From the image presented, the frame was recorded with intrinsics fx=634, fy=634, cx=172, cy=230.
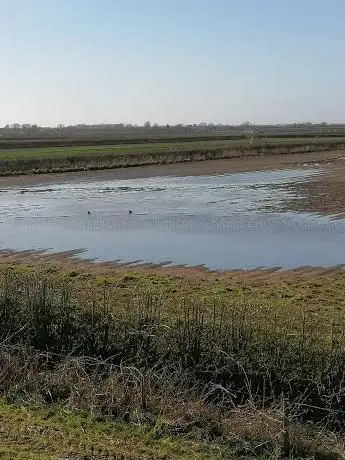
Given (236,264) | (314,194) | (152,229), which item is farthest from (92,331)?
(314,194)

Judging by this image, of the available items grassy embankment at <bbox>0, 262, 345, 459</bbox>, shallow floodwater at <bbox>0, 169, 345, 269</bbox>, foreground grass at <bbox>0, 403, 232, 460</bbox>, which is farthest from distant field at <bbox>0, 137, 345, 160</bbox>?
foreground grass at <bbox>0, 403, 232, 460</bbox>

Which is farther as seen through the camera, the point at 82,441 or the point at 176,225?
the point at 176,225

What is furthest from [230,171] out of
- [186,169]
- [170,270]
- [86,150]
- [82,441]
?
[82,441]

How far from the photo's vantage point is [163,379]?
35.2 ft

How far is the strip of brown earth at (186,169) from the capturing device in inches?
2243

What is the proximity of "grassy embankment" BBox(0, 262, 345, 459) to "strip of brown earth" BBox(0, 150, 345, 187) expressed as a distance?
4104 centimetres

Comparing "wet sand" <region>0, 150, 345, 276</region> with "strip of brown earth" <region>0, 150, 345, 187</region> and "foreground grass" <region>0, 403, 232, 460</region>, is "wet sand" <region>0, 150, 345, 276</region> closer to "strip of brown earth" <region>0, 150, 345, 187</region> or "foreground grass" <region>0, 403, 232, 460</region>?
"strip of brown earth" <region>0, 150, 345, 187</region>

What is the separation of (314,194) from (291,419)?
32224 mm

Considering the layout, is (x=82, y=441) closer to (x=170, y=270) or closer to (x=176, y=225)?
(x=170, y=270)

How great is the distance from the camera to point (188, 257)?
Result: 73.5ft

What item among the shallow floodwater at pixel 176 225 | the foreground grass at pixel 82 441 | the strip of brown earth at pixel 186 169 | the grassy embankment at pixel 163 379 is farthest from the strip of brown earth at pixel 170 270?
the strip of brown earth at pixel 186 169

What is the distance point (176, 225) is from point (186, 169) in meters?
35.4

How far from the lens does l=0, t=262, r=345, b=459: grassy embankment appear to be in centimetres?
877

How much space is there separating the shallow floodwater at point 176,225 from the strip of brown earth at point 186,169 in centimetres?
799
